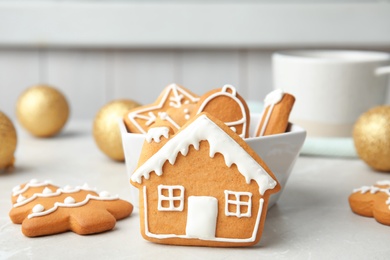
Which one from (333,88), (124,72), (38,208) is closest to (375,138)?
(333,88)

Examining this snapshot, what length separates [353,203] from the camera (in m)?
0.71

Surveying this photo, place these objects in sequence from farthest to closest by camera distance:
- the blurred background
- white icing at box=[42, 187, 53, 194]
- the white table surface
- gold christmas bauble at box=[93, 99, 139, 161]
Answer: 1. the blurred background
2. gold christmas bauble at box=[93, 99, 139, 161]
3. white icing at box=[42, 187, 53, 194]
4. the white table surface

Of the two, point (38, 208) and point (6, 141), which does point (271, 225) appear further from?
point (6, 141)

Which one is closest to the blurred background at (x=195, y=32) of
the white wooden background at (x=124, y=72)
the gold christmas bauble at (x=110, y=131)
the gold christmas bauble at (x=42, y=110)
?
the white wooden background at (x=124, y=72)

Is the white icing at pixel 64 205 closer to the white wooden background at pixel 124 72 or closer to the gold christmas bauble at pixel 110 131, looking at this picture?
the gold christmas bauble at pixel 110 131

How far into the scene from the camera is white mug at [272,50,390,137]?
1.02m

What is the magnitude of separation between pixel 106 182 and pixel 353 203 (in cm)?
32

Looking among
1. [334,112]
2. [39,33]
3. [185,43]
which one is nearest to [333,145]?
[334,112]

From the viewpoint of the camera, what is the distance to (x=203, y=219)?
59cm

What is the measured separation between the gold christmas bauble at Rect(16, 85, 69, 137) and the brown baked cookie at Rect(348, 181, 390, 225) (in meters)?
0.58

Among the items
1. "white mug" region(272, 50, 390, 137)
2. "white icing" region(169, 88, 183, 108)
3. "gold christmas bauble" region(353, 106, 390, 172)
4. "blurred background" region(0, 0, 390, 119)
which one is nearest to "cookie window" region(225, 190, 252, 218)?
"white icing" region(169, 88, 183, 108)

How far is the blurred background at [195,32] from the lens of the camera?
159cm

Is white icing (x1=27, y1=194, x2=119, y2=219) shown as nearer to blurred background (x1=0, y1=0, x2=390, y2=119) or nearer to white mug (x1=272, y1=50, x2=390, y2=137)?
white mug (x1=272, y1=50, x2=390, y2=137)

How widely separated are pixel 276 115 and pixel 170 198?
0.19m
